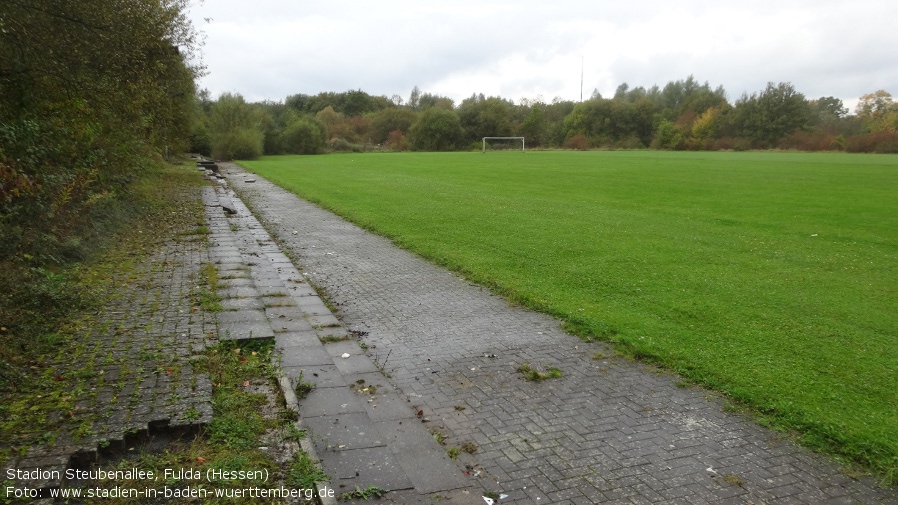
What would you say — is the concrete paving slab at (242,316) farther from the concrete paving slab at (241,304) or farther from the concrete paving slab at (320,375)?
the concrete paving slab at (320,375)

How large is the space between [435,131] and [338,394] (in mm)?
86073

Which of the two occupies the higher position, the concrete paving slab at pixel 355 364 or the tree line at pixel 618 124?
the tree line at pixel 618 124

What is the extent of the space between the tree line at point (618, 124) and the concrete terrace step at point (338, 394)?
58454 mm

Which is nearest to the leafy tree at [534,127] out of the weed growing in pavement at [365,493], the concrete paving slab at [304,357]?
the concrete paving slab at [304,357]

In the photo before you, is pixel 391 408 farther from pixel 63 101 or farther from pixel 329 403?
pixel 63 101

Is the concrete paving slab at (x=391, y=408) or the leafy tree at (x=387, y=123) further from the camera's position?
the leafy tree at (x=387, y=123)

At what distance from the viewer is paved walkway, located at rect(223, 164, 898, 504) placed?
12.3 ft

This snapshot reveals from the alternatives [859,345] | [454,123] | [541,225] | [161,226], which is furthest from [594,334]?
[454,123]

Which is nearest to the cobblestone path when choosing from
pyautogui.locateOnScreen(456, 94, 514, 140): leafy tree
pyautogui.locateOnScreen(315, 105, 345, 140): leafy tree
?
pyautogui.locateOnScreen(315, 105, 345, 140): leafy tree

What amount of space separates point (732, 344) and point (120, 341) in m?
6.27

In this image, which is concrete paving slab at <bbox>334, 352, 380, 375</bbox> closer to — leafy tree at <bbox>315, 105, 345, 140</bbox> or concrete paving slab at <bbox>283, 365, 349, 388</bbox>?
concrete paving slab at <bbox>283, 365, 349, 388</bbox>

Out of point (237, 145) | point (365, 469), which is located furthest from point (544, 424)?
point (237, 145)

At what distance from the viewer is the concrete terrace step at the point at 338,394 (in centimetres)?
378

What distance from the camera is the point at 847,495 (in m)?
3.70
